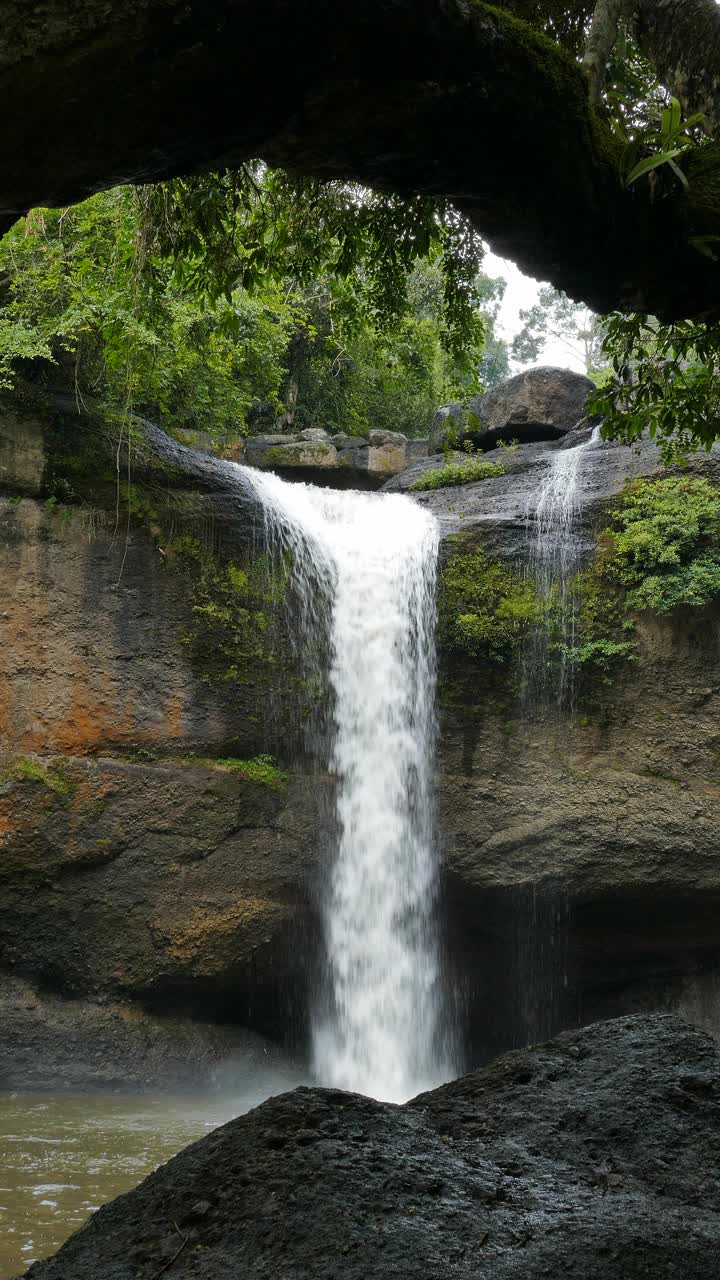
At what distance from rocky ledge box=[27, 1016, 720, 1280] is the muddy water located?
80.7 inches

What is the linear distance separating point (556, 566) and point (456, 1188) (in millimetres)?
9621

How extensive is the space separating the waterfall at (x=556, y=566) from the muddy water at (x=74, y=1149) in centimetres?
505

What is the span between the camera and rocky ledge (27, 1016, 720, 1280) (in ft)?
7.95

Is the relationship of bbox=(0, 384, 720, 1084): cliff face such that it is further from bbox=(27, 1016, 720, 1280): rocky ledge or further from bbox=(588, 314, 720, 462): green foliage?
bbox=(27, 1016, 720, 1280): rocky ledge

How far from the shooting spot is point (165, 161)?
2705mm

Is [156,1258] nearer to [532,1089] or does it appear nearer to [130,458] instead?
[532,1089]

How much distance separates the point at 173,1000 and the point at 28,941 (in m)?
1.54

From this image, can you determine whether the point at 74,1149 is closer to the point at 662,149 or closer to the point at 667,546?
the point at 662,149

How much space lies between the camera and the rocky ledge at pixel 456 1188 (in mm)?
2424

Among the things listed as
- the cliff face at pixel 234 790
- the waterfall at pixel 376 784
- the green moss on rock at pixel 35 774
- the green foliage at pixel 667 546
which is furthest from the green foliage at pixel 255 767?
the green foliage at pixel 667 546

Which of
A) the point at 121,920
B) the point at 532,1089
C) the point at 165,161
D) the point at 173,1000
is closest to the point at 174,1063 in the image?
the point at 173,1000

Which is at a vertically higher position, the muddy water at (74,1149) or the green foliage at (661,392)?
the green foliage at (661,392)

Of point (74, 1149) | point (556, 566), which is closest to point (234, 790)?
point (74, 1149)

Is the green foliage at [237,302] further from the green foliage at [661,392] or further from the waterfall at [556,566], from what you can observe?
the waterfall at [556,566]
